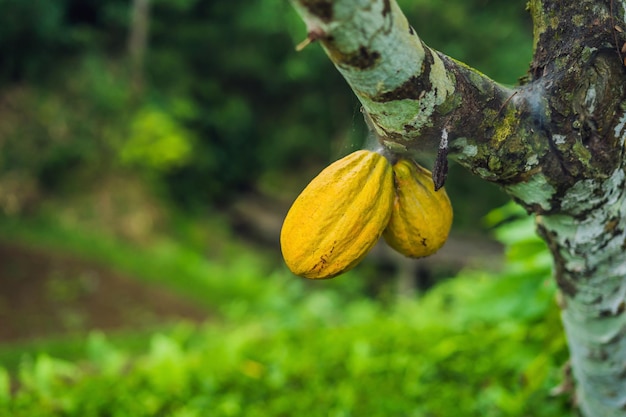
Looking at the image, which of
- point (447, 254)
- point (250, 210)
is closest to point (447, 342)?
point (447, 254)

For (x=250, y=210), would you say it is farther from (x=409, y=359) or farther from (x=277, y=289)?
(x=409, y=359)

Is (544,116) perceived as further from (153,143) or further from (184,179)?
(184,179)

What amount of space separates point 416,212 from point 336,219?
6.0 inches

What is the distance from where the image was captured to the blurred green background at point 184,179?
17.7ft

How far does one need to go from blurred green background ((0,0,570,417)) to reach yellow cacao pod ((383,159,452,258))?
180cm

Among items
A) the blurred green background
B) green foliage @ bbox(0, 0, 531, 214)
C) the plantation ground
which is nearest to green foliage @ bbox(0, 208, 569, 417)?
the blurred green background

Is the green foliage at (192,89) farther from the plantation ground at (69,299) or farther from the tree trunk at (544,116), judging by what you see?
the tree trunk at (544,116)

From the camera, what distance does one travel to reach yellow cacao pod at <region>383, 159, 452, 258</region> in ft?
3.66

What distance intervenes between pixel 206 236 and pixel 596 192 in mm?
7197

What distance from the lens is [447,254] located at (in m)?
8.15

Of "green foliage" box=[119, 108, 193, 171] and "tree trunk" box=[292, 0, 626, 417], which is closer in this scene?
"tree trunk" box=[292, 0, 626, 417]

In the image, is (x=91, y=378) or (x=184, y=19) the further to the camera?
(x=184, y=19)

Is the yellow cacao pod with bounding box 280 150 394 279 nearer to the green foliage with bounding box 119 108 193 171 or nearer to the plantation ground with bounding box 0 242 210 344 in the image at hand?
the plantation ground with bounding box 0 242 210 344

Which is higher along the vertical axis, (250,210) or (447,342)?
(447,342)
